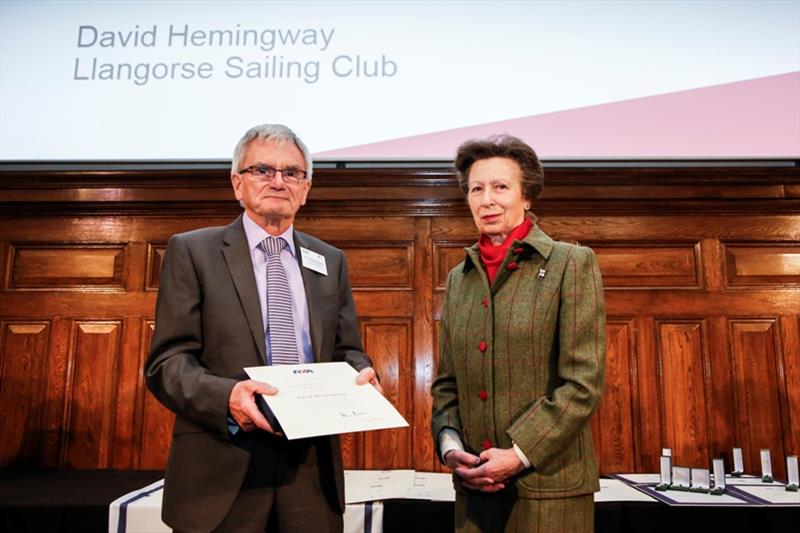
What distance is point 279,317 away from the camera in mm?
1429

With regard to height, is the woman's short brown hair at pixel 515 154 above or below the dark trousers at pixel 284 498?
above

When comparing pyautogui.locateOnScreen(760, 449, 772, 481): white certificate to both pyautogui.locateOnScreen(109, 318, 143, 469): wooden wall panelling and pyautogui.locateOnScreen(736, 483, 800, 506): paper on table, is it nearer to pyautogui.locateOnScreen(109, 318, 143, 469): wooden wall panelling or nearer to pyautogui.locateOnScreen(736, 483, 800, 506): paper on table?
pyautogui.locateOnScreen(736, 483, 800, 506): paper on table

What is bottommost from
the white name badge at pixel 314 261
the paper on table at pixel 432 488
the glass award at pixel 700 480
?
the paper on table at pixel 432 488

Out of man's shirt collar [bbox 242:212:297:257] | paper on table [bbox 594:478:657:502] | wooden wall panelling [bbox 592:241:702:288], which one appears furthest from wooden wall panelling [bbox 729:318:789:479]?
man's shirt collar [bbox 242:212:297:257]

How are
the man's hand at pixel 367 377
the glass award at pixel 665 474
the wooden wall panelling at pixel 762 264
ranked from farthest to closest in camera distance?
the wooden wall panelling at pixel 762 264 < the glass award at pixel 665 474 < the man's hand at pixel 367 377

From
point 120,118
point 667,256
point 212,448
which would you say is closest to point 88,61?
point 120,118

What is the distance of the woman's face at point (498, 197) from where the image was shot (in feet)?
4.90

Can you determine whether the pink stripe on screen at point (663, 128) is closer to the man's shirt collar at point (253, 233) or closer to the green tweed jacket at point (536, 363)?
the man's shirt collar at point (253, 233)

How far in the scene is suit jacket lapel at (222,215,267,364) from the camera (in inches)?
54.0

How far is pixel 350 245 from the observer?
3.03 meters

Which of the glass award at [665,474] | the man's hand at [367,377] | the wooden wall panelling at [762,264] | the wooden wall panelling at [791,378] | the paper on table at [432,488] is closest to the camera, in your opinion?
the man's hand at [367,377]

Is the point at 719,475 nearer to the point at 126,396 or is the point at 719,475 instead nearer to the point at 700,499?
the point at 700,499

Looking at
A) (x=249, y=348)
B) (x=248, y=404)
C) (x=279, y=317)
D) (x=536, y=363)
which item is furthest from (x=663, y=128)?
(x=248, y=404)
